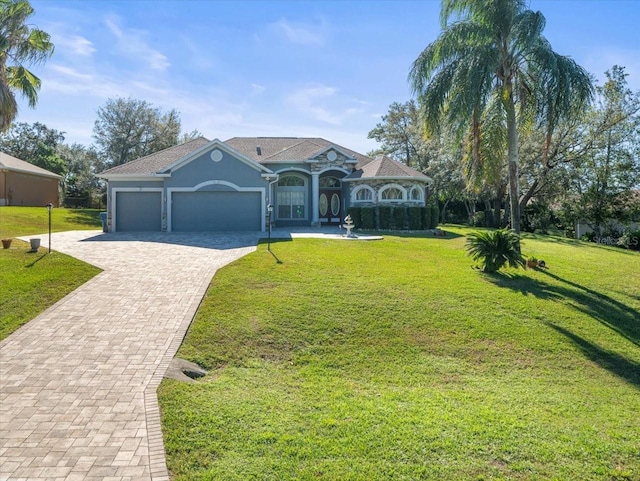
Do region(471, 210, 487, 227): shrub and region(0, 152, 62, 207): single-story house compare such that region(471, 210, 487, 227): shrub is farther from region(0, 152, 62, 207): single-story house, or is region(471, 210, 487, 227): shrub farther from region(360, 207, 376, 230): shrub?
region(0, 152, 62, 207): single-story house

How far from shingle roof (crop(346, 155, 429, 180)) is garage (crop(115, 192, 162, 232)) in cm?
1149

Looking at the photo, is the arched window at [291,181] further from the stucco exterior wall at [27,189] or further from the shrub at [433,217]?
the stucco exterior wall at [27,189]

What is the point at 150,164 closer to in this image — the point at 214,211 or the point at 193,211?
the point at 193,211

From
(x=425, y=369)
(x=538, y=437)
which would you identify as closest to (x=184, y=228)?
(x=425, y=369)

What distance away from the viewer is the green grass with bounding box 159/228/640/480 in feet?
16.2

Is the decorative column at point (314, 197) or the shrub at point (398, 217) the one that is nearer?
the shrub at point (398, 217)

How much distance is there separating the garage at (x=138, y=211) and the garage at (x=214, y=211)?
103 cm

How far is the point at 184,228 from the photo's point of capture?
74.4 feet

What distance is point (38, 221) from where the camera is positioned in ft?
87.8

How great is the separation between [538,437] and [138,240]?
17431 millimetres

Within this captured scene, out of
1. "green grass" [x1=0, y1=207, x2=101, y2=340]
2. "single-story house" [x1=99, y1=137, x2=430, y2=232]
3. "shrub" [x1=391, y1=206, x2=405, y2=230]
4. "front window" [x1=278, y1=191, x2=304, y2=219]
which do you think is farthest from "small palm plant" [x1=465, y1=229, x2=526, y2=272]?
"front window" [x1=278, y1=191, x2=304, y2=219]

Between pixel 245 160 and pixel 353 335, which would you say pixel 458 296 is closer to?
pixel 353 335

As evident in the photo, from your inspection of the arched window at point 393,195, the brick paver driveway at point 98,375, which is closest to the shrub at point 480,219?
the arched window at point 393,195

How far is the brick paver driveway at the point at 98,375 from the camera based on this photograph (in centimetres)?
470
